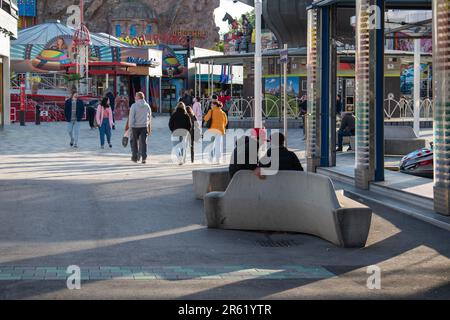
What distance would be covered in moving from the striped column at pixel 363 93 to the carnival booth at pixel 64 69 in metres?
35.8

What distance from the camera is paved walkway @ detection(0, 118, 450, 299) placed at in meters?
7.78

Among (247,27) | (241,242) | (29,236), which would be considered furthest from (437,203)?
(247,27)

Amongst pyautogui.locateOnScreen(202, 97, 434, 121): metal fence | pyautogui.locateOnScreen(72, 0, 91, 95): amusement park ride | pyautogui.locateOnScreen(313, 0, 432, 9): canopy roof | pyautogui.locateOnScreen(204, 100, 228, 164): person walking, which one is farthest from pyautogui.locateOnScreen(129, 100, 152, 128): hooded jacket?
pyautogui.locateOnScreen(72, 0, 91, 95): amusement park ride

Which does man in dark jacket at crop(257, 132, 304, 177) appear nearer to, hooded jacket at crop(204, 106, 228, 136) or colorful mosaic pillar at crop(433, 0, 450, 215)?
colorful mosaic pillar at crop(433, 0, 450, 215)

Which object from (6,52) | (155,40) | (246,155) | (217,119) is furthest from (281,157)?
(155,40)

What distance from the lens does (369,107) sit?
1656 cm

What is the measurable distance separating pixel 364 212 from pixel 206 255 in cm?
191

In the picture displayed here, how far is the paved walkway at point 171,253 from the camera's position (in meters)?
7.78

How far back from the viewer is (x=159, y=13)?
11531 centimetres

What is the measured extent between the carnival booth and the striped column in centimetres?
3584

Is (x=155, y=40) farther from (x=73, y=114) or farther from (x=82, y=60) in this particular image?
(x=73, y=114)

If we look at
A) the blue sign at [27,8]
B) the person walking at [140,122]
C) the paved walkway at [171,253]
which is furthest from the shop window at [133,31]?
the paved walkway at [171,253]

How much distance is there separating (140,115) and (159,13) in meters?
95.2

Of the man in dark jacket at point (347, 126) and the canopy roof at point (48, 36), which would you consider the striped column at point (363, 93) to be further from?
the canopy roof at point (48, 36)
